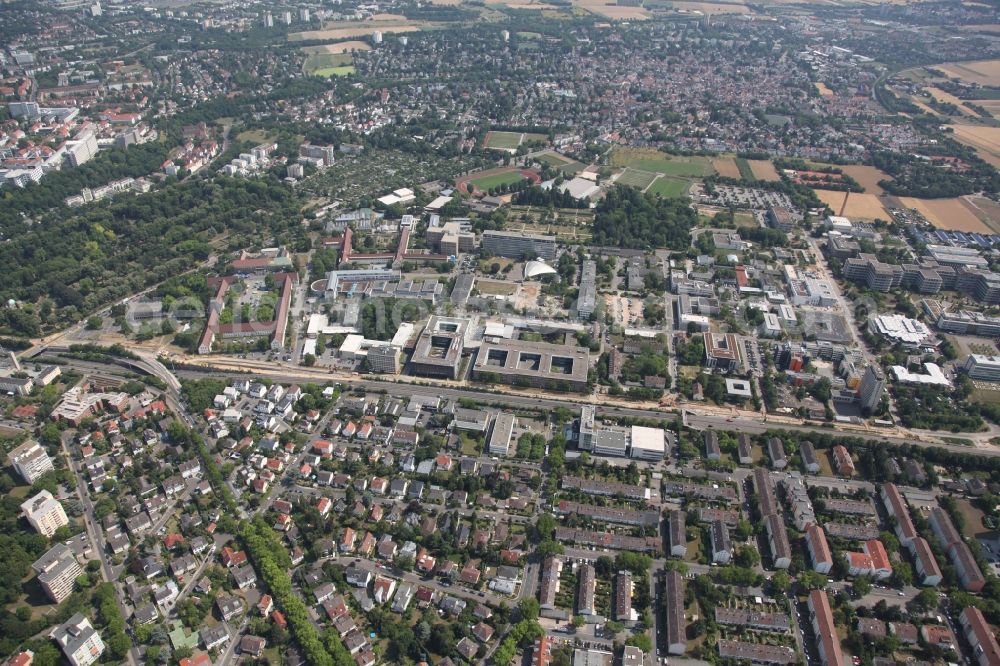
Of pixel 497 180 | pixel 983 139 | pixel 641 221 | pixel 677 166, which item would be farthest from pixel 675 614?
pixel 983 139

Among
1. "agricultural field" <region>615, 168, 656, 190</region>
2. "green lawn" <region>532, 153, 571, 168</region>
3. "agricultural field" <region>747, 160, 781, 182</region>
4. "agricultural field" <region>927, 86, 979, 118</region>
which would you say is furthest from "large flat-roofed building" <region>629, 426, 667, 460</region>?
"agricultural field" <region>927, 86, 979, 118</region>

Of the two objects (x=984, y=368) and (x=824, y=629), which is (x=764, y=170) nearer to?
(x=984, y=368)

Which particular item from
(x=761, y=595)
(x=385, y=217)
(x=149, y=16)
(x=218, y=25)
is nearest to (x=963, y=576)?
(x=761, y=595)

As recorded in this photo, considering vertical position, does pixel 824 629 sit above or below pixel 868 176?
below

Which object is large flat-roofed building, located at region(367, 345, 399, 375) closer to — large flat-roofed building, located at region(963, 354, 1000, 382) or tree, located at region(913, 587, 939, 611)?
tree, located at region(913, 587, 939, 611)

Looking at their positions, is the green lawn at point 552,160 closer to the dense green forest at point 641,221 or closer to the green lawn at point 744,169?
the dense green forest at point 641,221

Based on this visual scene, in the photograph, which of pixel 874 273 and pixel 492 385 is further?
pixel 874 273
